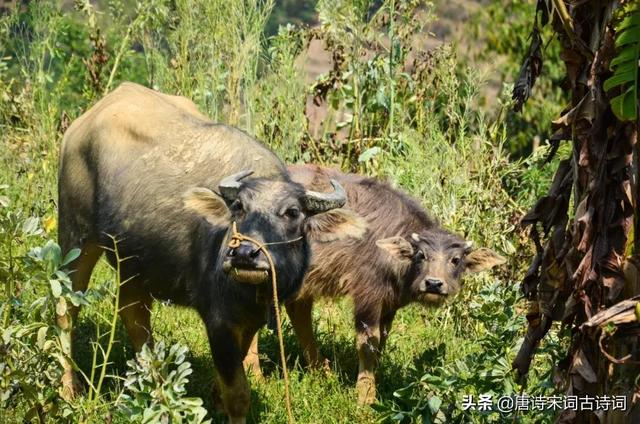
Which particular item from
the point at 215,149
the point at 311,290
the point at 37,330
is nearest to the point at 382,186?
the point at 311,290

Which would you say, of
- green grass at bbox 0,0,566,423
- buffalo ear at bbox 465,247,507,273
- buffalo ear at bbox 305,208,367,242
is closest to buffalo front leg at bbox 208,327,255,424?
green grass at bbox 0,0,566,423

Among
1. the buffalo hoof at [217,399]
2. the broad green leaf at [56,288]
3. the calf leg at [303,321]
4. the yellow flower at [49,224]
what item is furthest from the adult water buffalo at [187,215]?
the yellow flower at [49,224]

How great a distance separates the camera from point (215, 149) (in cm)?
657

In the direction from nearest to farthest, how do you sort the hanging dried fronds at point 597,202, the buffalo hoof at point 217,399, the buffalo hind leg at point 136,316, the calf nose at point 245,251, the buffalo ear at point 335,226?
the hanging dried fronds at point 597,202 < the calf nose at point 245,251 < the buffalo ear at point 335,226 < the buffalo hoof at point 217,399 < the buffalo hind leg at point 136,316

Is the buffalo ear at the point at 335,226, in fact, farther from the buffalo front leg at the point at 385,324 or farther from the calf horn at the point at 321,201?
the buffalo front leg at the point at 385,324

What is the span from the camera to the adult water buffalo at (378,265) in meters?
7.27

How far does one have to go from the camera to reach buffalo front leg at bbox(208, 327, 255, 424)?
5.87m

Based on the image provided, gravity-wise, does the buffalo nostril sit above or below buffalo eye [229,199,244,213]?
below

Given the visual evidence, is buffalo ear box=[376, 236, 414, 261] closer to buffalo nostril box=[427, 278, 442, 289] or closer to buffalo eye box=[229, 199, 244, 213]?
buffalo nostril box=[427, 278, 442, 289]

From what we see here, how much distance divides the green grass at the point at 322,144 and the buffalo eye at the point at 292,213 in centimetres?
118

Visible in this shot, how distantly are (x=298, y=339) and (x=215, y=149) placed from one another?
177 centimetres

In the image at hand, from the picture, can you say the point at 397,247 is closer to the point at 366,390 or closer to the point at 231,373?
the point at 366,390

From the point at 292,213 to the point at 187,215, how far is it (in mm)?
946

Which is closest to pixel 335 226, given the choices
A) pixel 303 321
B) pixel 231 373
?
pixel 231 373
